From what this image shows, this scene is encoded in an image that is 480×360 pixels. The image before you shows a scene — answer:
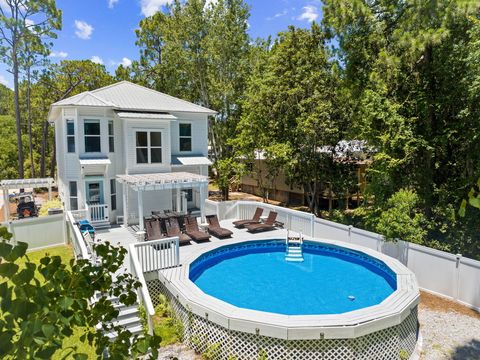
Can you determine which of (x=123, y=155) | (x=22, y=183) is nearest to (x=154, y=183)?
(x=123, y=155)

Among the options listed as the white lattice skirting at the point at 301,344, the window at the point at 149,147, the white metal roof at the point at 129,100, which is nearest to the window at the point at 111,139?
the white metal roof at the point at 129,100

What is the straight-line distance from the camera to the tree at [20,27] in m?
27.7

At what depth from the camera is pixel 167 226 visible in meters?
16.2

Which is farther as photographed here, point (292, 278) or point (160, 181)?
point (160, 181)

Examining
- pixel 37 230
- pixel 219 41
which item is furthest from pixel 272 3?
pixel 37 230

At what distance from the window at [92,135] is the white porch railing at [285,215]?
8.48 metres

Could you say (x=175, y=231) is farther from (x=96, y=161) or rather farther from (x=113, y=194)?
(x=96, y=161)

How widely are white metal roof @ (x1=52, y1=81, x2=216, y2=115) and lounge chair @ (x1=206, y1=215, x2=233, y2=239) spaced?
7512 mm

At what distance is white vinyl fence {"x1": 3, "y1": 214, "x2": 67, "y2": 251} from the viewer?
1583cm

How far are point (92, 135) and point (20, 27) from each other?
60.3 ft

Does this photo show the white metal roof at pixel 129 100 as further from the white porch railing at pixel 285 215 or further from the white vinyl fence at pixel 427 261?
the white vinyl fence at pixel 427 261

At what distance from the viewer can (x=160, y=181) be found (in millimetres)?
16953

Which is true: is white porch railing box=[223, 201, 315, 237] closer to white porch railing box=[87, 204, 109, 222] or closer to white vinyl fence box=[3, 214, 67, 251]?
white porch railing box=[87, 204, 109, 222]

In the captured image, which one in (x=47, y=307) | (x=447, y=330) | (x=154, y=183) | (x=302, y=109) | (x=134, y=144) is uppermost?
(x=302, y=109)
